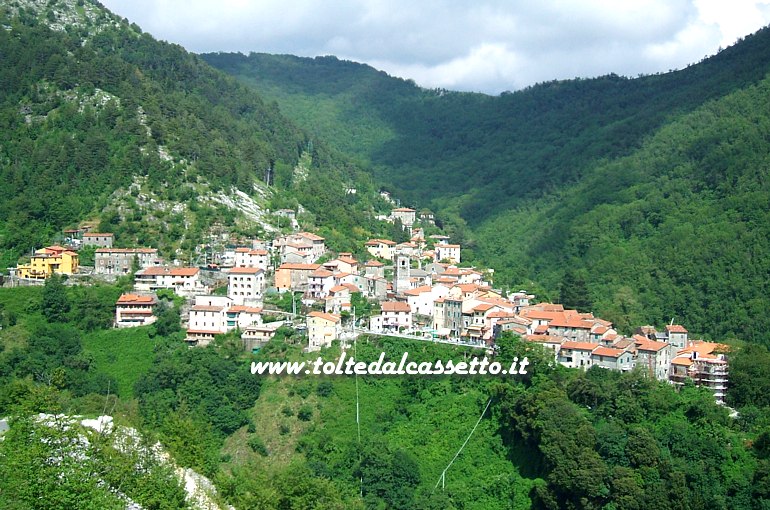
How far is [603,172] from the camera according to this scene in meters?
81.7

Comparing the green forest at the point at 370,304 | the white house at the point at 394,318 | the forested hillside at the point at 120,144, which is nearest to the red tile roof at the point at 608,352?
the green forest at the point at 370,304

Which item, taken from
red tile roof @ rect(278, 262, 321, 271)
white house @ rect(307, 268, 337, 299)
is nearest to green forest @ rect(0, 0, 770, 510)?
white house @ rect(307, 268, 337, 299)

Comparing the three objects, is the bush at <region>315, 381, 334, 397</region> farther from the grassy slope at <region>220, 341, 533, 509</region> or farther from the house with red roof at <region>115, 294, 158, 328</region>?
the house with red roof at <region>115, 294, 158, 328</region>

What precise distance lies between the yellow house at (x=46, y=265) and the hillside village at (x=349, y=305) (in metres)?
0.05

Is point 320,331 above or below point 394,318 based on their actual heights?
below

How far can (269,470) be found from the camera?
117 feet

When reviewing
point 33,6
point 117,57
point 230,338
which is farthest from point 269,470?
point 33,6

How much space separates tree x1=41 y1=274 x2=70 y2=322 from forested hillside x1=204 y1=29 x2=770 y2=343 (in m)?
24.8

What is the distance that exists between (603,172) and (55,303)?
1969 inches

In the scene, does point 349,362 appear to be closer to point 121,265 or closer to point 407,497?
point 407,497

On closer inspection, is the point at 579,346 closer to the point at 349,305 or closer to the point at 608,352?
the point at 608,352

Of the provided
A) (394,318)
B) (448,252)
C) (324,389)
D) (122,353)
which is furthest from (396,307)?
(448,252)

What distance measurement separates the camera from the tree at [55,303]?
45000 millimetres

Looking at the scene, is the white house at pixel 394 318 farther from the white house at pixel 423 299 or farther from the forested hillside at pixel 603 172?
the forested hillside at pixel 603 172
